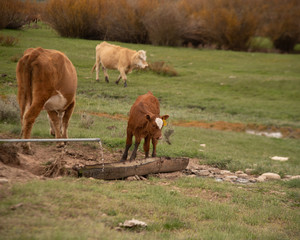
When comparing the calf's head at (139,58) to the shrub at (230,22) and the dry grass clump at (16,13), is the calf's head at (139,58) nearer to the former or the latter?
→ the dry grass clump at (16,13)

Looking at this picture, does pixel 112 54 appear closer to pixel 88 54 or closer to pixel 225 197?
pixel 88 54

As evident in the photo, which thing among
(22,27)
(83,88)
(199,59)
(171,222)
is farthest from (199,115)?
(171,222)

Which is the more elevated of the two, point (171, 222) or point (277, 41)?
point (277, 41)

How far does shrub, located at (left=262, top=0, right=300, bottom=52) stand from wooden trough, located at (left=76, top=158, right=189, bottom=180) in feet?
133

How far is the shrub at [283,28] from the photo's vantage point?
4538 cm

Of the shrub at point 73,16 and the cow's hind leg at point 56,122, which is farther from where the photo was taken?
the shrub at point 73,16

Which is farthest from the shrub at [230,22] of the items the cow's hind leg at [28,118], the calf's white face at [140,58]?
the cow's hind leg at [28,118]

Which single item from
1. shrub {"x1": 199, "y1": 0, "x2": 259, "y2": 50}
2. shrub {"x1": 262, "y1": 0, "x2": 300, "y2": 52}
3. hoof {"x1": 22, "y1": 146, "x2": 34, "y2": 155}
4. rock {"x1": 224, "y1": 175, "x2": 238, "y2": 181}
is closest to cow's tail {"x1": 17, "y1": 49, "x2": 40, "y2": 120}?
hoof {"x1": 22, "y1": 146, "x2": 34, "y2": 155}

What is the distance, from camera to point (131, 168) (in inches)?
283

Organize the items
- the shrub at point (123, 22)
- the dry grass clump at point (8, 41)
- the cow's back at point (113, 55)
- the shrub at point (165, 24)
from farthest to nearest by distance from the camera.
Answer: the shrub at point (165, 24) < the cow's back at point (113, 55) < the shrub at point (123, 22) < the dry grass clump at point (8, 41)

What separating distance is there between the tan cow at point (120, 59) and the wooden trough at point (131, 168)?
1334 centimetres

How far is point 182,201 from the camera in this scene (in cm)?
641

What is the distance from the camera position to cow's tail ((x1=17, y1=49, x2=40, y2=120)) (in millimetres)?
7168

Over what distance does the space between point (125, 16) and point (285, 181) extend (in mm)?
13662
